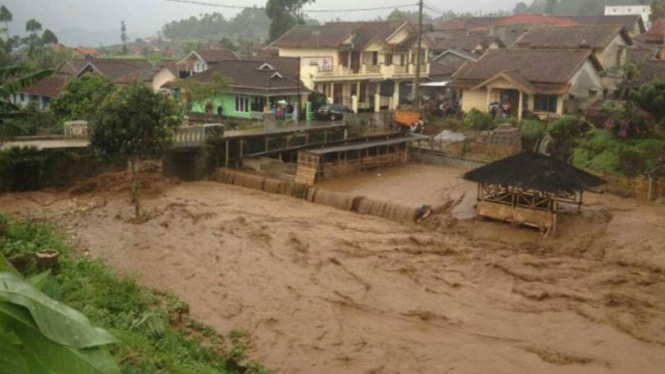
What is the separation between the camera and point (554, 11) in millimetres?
132250

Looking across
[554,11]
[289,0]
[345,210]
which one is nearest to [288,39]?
[289,0]

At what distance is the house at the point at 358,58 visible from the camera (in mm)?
41062

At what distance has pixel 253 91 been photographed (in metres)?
35.5

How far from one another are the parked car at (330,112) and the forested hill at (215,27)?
377 ft

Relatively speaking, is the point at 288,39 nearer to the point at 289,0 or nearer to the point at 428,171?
the point at 289,0

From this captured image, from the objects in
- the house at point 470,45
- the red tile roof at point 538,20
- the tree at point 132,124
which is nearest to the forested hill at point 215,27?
the red tile roof at point 538,20

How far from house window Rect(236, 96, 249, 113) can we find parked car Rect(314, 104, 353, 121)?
3.76m

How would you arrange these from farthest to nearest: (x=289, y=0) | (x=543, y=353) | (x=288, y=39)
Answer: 1. (x=289, y=0)
2. (x=288, y=39)
3. (x=543, y=353)

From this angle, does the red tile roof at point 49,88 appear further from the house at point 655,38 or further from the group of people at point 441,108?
the house at point 655,38

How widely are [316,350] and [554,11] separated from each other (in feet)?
435

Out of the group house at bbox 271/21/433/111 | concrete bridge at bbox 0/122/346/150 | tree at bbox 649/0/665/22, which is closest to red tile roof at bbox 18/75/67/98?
concrete bridge at bbox 0/122/346/150

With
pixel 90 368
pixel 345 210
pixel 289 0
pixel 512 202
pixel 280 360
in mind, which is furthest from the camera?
pixel 289 0

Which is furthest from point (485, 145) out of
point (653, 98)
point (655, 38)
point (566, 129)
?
point (655, 38)

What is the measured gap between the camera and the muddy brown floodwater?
13.3m
